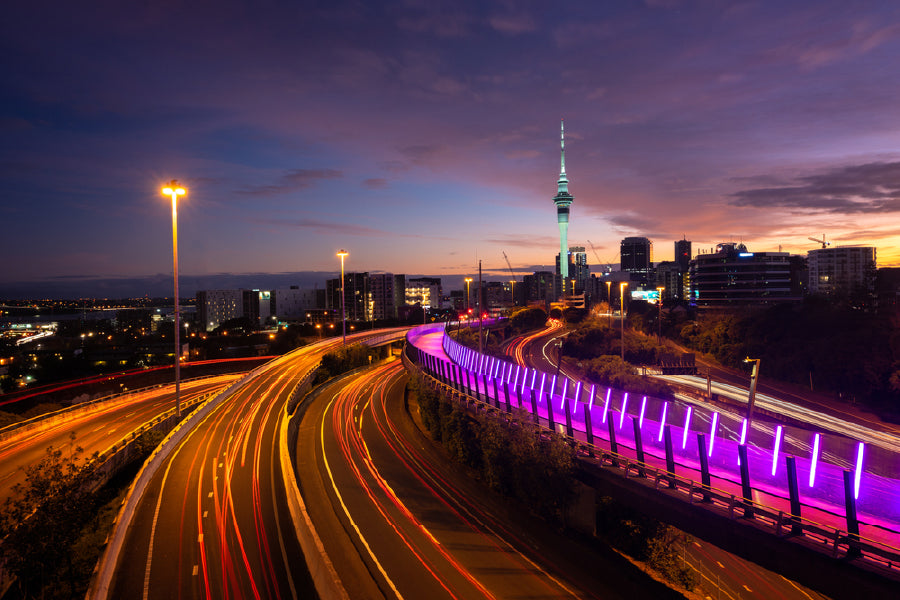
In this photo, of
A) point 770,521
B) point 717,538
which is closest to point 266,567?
point 717,538

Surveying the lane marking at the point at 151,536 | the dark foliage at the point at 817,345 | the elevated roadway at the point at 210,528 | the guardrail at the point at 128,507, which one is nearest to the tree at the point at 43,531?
the guardrail at the point at 128,507

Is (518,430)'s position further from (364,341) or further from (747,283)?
(747,283)

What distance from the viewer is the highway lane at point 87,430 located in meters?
26.8

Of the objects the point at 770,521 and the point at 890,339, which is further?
the point at 890,339

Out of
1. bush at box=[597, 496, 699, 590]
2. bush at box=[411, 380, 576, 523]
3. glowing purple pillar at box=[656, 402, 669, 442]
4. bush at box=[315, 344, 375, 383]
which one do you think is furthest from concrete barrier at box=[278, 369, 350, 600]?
bush at box=[315, 344, 375, 383]

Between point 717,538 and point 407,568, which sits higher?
point 717,538

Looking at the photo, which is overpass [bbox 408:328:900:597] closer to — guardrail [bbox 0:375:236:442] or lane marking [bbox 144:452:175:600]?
lane marking [bbox 144:452:175:600]

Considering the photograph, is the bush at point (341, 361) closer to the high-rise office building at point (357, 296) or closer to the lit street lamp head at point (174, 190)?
the lit street lamp head at point (174, 190)

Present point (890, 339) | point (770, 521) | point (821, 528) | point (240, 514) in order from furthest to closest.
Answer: point (890, 339) < point (240, 514) < point (770, 521) < point (821, 528)

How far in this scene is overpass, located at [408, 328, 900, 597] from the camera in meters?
13.2

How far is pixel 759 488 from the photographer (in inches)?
633

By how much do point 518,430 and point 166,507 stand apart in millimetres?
16788

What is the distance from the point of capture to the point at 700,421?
2116 centimetres

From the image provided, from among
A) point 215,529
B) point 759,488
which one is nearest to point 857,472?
point 759,488
